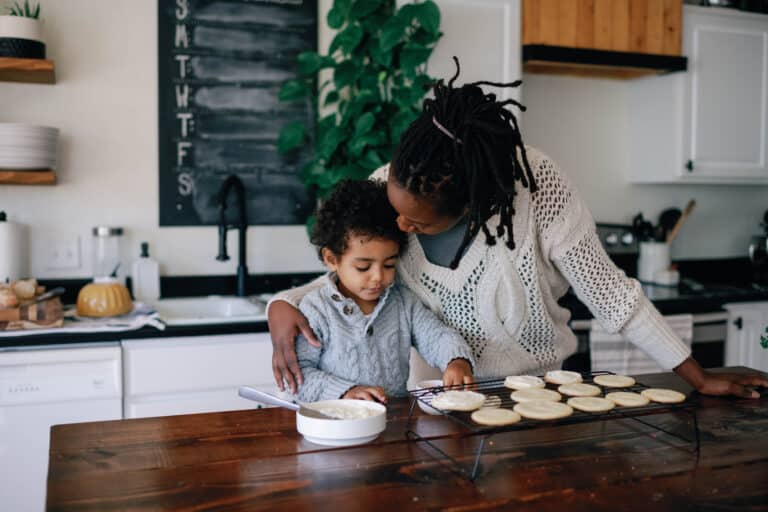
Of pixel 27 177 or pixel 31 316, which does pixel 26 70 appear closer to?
pixel 27 177

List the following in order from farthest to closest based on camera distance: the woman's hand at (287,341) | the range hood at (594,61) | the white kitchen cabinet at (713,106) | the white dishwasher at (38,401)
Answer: the white kitchen cabinet at (713,106), the range hood at (594,61), the white dishwasher at (38,401), the woman's hand at (287,341)

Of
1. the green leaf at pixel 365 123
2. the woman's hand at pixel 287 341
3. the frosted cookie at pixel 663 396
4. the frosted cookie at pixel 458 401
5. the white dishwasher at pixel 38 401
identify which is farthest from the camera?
the green leaf at pixel 365 123

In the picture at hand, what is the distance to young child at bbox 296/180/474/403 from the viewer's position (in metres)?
1.71

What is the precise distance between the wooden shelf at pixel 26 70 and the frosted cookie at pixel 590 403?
82.1 inches

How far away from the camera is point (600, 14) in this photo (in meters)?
3.23

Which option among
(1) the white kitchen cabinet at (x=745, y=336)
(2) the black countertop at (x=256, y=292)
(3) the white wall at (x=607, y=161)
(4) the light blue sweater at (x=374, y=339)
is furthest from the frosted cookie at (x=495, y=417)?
(3) the white wall at (x=607, y=161)

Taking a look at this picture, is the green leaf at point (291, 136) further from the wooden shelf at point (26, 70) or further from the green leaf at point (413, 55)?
the wooden shelf at point (26, 70)

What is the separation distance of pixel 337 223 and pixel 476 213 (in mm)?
368

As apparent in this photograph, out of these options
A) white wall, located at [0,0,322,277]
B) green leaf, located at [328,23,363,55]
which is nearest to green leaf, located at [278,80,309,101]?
green leaf, located at [328,23,363,55]

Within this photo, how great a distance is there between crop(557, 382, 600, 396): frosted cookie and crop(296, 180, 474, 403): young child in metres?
0.26

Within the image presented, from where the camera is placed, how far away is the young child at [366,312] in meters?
1.71

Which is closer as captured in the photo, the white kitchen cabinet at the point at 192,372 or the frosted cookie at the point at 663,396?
the frosted cookie at the point at 663,396

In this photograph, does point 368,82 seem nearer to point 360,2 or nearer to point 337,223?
point 360,2

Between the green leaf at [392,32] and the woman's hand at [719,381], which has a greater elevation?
the green leaf at [392,32]
